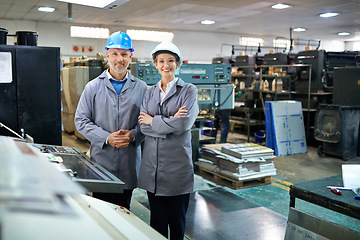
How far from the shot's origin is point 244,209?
4156mm

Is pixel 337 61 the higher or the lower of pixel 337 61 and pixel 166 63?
the higher

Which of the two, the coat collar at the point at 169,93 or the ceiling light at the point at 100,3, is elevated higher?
the ceiling light at the point at 100,3

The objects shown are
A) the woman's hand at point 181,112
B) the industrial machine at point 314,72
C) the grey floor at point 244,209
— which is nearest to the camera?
the woman's hand at point 181,112

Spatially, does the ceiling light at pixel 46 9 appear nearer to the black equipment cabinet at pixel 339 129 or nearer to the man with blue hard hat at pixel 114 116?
the black equipment cabinet at pixel 339 129

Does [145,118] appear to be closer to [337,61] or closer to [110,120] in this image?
[110,120]

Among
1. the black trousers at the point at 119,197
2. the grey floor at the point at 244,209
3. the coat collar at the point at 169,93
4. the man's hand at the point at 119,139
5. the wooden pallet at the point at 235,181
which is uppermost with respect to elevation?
the coat collar at the point at 169,93

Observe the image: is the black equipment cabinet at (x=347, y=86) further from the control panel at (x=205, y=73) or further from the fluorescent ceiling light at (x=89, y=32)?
the fluorescent ceiling light at (x=89, y=32)

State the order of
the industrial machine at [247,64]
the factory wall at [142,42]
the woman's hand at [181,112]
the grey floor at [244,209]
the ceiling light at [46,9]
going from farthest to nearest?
the factory wall at [142,42]
the industrial machine at [247,64]
the ceiling light at [46,9]
the grey floor at [244,209]
the woman's hand at [181,112]

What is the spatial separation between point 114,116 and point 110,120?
4 cm

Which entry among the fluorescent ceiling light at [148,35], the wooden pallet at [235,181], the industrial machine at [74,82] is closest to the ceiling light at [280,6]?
the industrial machine at [74,82]

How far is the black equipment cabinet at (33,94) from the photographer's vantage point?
3162 millimetres

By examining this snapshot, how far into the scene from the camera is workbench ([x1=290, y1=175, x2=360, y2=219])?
7.25 ft

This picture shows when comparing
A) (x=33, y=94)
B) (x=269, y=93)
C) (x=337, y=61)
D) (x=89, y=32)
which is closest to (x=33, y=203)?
(x=33, y=94)

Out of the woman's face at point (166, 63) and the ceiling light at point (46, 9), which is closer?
the woman's face at point (166, 63)
